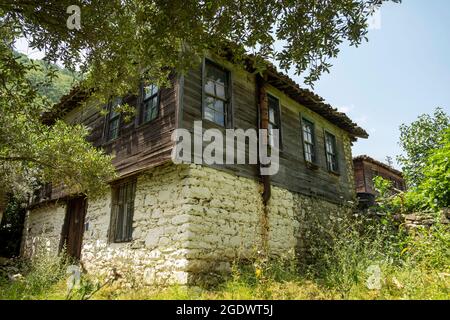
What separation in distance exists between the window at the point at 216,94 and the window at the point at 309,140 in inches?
145

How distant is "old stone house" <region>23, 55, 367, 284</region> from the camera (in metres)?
6.82

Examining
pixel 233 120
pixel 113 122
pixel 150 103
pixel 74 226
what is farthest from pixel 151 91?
pixel 74 226

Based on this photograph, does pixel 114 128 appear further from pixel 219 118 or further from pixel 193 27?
pixel 193 27

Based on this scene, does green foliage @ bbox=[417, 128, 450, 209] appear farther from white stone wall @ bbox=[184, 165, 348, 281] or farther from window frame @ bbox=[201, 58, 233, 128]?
window frame @ bbox=[201, 58, 233, 128]

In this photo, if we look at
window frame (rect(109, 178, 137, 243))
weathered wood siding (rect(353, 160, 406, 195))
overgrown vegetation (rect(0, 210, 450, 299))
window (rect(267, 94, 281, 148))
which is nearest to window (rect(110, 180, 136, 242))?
window frame (rect(109, 178, 137, 243))

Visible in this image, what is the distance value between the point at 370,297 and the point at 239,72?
6.54 meters

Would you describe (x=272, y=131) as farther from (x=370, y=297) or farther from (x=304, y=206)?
(x=370, y=297)

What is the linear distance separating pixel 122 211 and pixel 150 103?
305 cm

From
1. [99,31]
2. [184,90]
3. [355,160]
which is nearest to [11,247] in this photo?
[184,90]

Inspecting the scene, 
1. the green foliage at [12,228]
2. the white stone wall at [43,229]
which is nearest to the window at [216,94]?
the white stone wall at [43,229]

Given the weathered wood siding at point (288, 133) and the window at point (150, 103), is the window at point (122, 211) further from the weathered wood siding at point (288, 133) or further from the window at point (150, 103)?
the weathered wood siding at point (288, 133)

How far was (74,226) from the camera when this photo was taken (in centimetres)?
1071

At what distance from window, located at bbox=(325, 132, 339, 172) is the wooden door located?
345 inches
